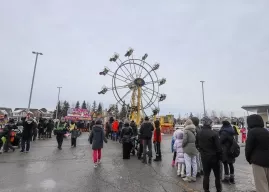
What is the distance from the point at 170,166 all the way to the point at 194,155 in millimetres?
2231

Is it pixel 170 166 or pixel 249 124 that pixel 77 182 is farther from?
pixel 249 124

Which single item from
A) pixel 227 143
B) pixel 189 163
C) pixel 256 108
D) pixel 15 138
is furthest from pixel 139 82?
pixel 227 143

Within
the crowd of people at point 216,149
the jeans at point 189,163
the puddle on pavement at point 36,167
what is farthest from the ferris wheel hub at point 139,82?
the jeans at point 189,163

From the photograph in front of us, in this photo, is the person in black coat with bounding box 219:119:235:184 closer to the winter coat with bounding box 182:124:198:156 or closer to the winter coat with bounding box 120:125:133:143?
the winter coat with bounding box 182:124:198:156

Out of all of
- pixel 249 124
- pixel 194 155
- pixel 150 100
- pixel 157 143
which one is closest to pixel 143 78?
pixel 150 100

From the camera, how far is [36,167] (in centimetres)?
834

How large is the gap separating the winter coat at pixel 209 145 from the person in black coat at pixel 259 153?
3.20 ft

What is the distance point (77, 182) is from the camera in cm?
636

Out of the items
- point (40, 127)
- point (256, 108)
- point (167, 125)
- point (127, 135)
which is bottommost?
point (127, 135)

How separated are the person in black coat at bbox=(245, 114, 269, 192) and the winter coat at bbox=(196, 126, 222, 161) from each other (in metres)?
0.98

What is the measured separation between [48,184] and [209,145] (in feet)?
14.4

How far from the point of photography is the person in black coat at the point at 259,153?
428 cm

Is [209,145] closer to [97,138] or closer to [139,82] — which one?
[97,138]

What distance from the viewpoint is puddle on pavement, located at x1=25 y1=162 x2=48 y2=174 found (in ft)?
25.3
